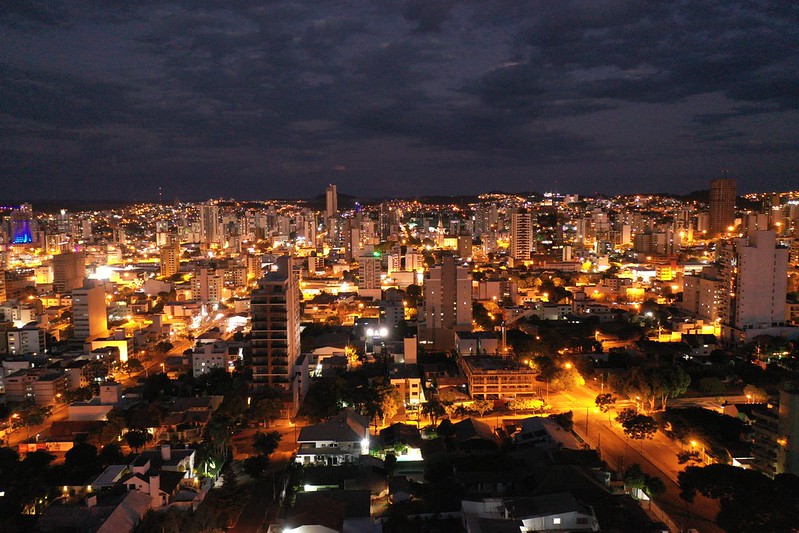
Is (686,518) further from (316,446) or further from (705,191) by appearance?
(705,191)

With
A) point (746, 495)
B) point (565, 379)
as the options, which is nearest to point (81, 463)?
point (746, 495)

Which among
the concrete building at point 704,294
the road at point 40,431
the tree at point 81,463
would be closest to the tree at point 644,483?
the tree at point 81,463

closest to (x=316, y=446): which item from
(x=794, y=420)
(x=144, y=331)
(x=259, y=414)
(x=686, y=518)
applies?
(x=259, y=414)

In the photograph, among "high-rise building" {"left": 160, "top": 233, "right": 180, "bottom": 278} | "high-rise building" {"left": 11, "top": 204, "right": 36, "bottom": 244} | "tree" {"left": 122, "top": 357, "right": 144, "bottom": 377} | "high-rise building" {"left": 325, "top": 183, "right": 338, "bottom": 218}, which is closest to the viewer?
"tree" {"left": 122, "top": 357, "right": 144, "bottom": 377}

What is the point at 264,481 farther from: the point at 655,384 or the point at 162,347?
the point at 162,347

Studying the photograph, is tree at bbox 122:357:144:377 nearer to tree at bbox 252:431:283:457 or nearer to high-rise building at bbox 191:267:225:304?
tree at bbox 252:431:283:457

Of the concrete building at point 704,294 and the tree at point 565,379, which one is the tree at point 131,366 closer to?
the tree at point 565,379

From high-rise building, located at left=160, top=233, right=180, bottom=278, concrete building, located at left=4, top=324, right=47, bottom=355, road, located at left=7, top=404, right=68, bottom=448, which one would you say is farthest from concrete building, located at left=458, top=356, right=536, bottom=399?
high-rise building, located at left=160, top=233, right=180, bottom=278
